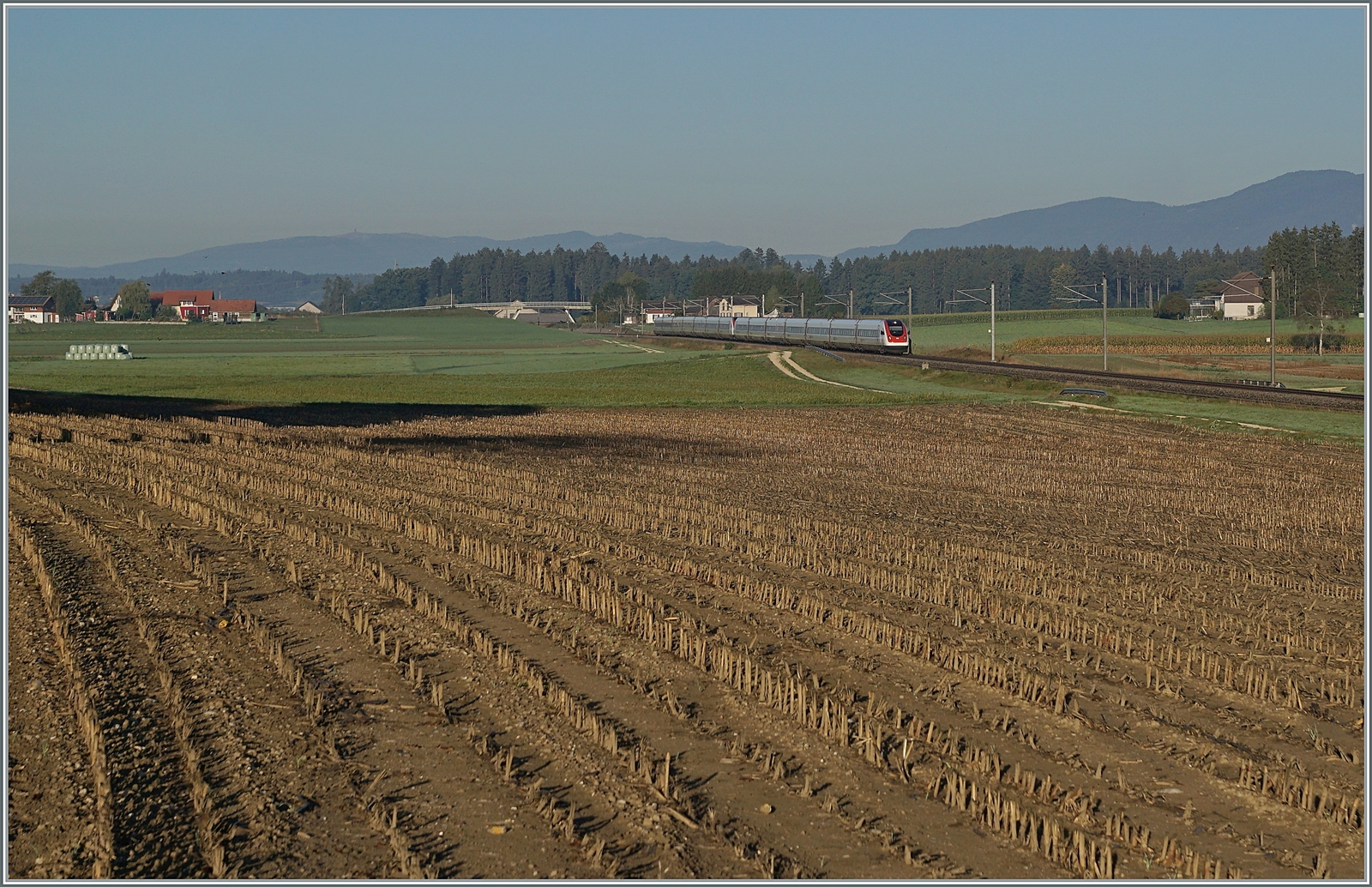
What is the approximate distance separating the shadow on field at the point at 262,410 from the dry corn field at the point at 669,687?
66.6ft

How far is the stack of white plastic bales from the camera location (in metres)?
98.7

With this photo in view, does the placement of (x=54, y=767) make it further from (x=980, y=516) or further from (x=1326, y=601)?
(x=980, y=516)

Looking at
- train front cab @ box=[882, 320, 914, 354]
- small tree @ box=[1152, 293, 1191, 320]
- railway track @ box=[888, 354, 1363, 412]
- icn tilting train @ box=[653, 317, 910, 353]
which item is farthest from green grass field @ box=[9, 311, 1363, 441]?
small tree @ box=[1152, 293, 1191, 320]

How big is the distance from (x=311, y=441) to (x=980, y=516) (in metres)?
20.7

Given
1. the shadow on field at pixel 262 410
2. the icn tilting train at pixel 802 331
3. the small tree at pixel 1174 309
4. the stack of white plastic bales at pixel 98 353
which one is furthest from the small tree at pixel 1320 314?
the stack of white plastic bales at pixel 98 353

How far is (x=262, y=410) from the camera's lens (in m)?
50.2

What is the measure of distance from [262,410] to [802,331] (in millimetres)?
67049

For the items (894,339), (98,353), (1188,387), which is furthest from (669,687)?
(98,353)

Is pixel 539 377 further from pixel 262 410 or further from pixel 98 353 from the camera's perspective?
pixel 98 353

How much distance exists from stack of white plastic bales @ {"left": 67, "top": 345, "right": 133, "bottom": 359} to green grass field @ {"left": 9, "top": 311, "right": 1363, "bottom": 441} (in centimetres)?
154

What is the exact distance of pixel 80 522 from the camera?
20500 mm

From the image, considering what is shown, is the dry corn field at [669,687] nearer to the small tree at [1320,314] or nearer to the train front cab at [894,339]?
the train front cab at [894,339]

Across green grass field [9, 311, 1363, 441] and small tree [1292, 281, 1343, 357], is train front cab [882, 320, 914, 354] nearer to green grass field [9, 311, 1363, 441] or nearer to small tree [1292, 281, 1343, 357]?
green grass field [9, 311, 1363, 441]

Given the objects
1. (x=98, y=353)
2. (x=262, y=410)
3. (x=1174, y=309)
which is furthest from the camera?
(x=1174, y=309)
